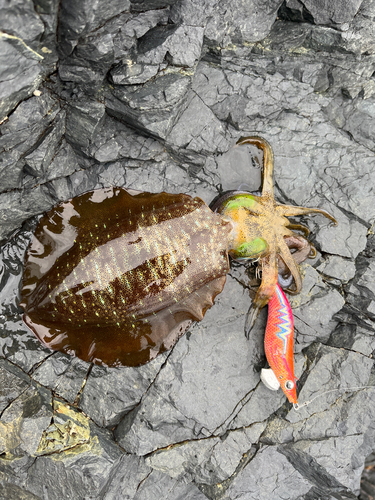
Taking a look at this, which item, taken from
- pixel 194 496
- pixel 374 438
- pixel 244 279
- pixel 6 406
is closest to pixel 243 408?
pixel 194 496

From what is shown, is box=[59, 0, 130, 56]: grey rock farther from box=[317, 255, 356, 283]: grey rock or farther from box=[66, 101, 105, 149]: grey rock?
box=[317, 255, 356, 283]: grey rock

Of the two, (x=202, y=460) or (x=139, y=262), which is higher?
(x=139, y=262)

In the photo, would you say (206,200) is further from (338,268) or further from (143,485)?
(143,485)

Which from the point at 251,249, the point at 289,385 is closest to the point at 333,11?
the point at 251,249

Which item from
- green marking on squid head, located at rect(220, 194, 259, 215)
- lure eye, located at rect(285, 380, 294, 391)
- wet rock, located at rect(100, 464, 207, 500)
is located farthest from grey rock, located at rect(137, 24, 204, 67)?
wet rock, located at rect(100, 464, 207, 500)

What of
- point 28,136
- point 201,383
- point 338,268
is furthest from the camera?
point 338,268

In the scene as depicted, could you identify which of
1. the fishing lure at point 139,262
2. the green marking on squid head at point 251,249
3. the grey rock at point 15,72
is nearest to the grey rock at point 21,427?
the fishing lure at point 139,262

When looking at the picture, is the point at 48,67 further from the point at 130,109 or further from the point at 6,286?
the point at 6,286
